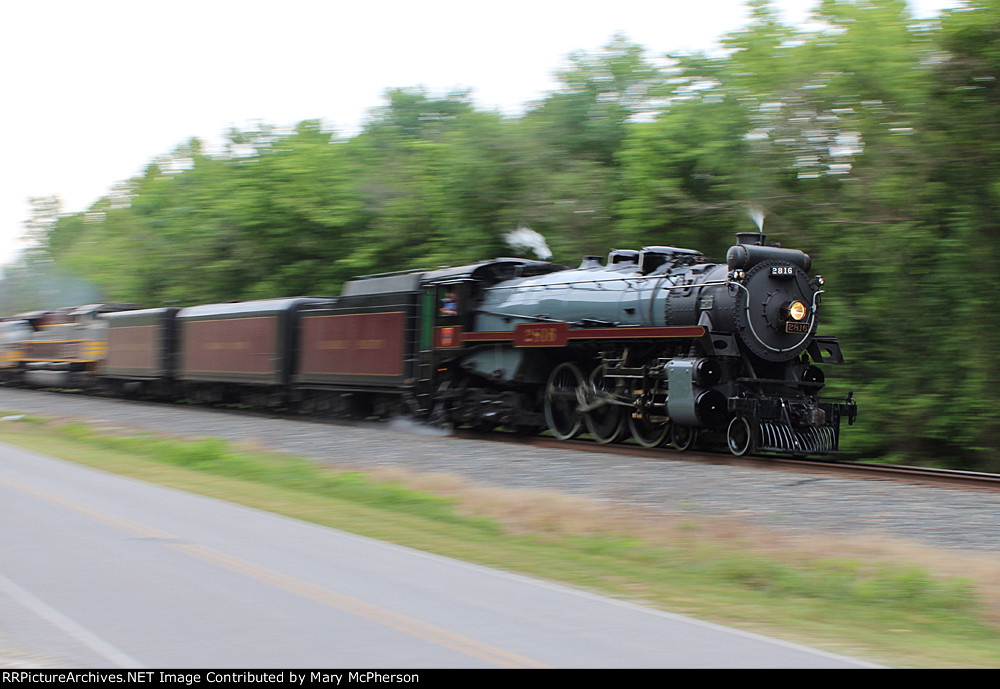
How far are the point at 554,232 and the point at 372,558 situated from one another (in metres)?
17.6

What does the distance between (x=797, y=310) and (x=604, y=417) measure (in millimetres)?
3495

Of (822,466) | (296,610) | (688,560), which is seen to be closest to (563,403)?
A: (822,466)

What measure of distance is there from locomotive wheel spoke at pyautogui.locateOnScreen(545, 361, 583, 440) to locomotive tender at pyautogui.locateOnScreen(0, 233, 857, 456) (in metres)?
0.03

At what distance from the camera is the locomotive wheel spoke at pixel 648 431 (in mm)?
14322

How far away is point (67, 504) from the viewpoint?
8688 millimetres

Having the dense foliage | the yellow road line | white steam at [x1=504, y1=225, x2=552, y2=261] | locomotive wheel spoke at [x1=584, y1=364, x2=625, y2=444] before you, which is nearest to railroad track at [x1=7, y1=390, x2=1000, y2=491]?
locomotive wheel spoke at [x1=584, y1=364, x2=625, y2=444]

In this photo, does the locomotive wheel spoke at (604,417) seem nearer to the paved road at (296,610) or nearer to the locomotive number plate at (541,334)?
the locomotive number plate at (541,334)

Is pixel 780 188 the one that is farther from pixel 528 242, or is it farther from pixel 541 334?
pixel 528 242

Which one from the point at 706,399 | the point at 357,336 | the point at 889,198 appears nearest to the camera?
the point at 706,399

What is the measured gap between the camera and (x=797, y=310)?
13.8m

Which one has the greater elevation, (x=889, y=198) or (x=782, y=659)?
(x=889, y=198)

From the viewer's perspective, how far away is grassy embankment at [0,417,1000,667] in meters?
5.27
